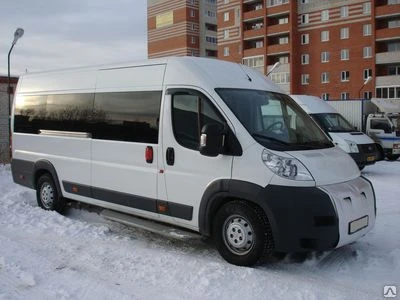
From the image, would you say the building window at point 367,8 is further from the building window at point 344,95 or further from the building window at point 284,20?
the building window at point 284,20

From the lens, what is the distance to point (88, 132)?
25.1 ft

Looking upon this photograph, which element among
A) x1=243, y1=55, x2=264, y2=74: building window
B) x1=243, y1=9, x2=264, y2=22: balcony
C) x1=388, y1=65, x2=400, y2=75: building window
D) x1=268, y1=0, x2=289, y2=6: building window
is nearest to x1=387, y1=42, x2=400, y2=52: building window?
x1=388, y1=65, x2=400, y2=75: building window

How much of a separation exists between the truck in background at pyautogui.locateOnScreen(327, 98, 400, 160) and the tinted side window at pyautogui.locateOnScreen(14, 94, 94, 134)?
1536 centimetres

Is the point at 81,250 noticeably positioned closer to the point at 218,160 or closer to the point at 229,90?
the point at 218,160

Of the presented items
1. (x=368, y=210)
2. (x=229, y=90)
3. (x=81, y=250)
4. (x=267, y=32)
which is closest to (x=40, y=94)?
(x=81, y=250)

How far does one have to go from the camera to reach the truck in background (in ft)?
67.0

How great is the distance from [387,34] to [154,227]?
175 ft

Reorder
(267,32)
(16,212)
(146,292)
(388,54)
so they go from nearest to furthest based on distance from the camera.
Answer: (146,292) < (16,212) < (388,54) < (267,32)

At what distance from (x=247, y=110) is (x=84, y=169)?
9.98 ft

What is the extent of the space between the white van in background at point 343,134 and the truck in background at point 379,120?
5061 mm

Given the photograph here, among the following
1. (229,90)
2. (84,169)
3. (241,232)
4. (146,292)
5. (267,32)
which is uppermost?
(267,32)

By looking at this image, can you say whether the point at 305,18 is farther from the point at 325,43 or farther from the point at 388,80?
the point at 388,80

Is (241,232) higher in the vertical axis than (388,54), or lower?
lower

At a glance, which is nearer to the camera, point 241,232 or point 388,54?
point 241,232
